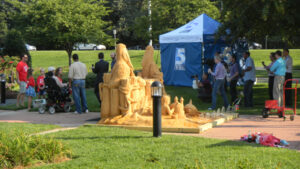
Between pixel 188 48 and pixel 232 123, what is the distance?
9835 millimetres

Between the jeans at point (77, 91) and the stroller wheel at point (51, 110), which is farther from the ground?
the jeans at point (77, 91)

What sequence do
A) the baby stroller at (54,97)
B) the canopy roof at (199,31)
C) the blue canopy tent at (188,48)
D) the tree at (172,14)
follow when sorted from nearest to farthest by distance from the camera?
the baby stroller at (54,97), the canopy roof at (199,31), the blue canopy tent at (188,48), the tree at (172,14)

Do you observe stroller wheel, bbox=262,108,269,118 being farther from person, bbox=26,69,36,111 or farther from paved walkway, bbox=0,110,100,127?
person, bbox=26,69,36,111

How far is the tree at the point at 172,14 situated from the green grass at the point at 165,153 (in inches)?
743

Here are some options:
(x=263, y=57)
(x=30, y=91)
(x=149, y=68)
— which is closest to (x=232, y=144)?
(x=149, y=68)

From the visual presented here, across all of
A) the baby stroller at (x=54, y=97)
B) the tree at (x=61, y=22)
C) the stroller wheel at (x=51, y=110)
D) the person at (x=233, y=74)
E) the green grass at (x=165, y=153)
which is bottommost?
the green grass at (x=165, y=153)

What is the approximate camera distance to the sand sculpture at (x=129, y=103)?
10052mm

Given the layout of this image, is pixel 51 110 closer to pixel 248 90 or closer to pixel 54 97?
pixel 54 97

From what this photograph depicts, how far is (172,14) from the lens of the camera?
2712 cm

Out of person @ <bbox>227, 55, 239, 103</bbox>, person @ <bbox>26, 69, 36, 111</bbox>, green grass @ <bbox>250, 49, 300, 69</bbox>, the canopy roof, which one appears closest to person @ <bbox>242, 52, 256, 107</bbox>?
person @ <bbox>227, 55, 239, 103</bbox>

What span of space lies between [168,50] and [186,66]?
1.56m

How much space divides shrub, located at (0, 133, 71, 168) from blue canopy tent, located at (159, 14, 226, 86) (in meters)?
12.2

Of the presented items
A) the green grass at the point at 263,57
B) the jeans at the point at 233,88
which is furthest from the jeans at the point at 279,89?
the green grass at the point at 263,57

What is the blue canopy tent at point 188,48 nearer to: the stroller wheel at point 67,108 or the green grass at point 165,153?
the stroller wheel at point 67,108
